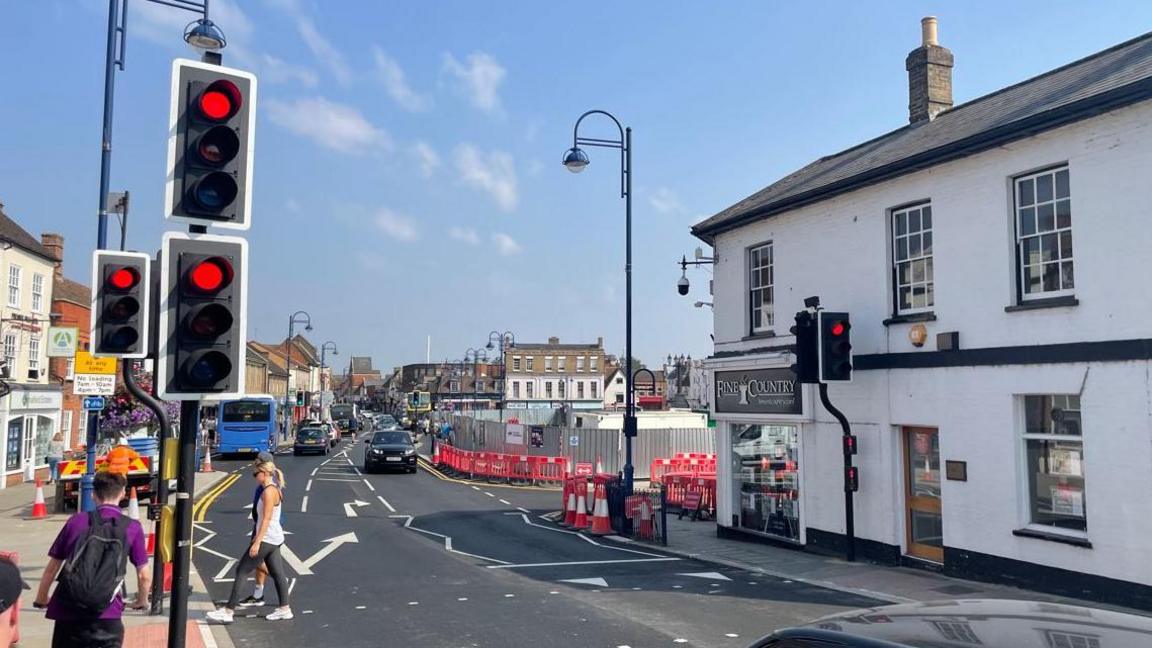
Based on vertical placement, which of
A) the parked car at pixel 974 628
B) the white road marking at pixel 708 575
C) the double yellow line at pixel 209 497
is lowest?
the double yellow line at pixel 209 497

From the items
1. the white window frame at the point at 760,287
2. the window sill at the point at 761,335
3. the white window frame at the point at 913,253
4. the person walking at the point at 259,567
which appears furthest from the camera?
the white window frame at the point at 760,287

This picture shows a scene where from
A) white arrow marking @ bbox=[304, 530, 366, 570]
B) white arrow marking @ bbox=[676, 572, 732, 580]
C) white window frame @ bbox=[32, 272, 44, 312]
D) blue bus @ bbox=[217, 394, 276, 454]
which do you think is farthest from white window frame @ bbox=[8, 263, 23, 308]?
white arrow marking @ bbox=[676, 572, 732, 580]

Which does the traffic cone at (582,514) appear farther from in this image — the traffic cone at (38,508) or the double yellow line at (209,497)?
the traffic cone at (38,508)

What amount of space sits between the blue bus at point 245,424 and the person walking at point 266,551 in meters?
33.2

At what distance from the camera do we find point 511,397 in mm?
98438

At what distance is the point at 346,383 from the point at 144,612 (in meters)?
195

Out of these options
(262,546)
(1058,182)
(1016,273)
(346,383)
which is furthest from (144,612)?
(346,383)

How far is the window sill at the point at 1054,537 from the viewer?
404 inches

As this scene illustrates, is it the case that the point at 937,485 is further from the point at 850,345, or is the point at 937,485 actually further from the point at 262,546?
the point at 262,546

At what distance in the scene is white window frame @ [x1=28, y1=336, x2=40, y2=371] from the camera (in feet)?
92.5

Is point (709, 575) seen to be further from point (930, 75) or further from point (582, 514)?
point (930, 75)

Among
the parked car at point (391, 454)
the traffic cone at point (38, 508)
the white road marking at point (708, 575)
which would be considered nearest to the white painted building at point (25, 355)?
the traffic cone at point (38, 508)

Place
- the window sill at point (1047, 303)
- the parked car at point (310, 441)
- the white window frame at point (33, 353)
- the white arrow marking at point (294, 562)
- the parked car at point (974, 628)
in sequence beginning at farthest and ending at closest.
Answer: the parked car at point (310, 441) → the white window frame at point (33, 353) → the white arrow marking at point (294, 562) → the window sill at point (1047, 303) → the parked car at point (974, 628)

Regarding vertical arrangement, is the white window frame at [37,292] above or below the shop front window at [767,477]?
above
